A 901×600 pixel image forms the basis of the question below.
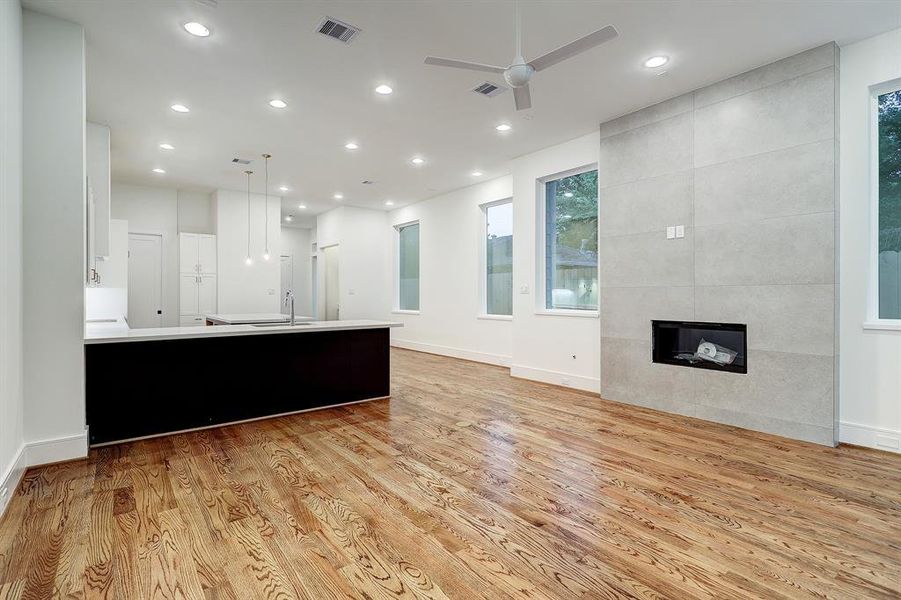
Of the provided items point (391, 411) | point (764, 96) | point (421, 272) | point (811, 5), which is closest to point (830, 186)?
point (764, 96)

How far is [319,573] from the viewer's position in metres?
1.83

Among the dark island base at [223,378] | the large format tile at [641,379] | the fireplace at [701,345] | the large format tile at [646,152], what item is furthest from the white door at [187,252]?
the fireplace at [701,345]

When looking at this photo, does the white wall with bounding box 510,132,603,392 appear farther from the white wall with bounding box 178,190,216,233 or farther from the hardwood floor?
the white wall with bounding box 178,190,216,233

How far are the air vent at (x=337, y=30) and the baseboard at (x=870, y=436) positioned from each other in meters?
4.92

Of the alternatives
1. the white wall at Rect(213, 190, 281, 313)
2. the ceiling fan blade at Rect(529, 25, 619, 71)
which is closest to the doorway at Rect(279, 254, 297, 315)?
the white wall at Rect(213, 190, 281, 313)

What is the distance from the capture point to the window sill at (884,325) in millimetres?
3305

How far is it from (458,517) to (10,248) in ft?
9.91

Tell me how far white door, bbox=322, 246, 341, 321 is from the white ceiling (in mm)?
4181

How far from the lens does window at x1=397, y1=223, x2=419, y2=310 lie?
9.60 metres

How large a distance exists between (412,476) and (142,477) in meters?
1.74

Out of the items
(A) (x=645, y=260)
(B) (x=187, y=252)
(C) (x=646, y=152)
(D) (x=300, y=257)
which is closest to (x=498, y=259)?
(A) (x=645, y=260)

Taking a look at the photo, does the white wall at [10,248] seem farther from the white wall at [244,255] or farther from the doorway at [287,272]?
the doorway at [287,272]

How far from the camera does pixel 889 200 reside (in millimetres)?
3457

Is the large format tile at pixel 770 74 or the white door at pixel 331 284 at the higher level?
the large format tile at pixel 770 74
